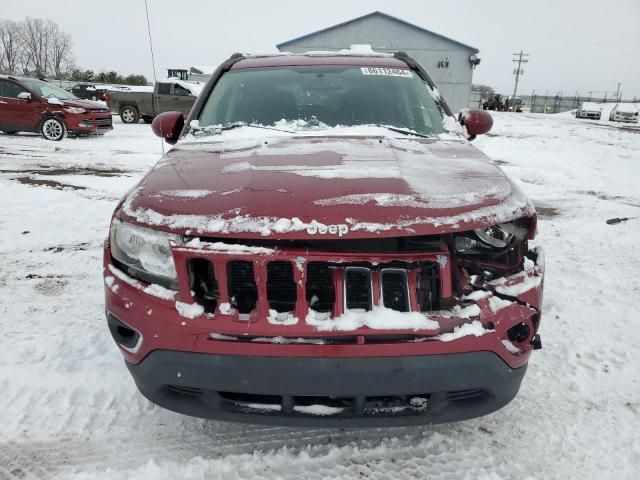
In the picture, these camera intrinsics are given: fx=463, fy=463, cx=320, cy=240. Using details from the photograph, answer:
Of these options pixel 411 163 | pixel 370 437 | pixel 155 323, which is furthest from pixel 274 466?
pixel 411 163

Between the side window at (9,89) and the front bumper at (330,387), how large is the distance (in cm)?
1296

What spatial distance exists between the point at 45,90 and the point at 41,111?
2.68 feet

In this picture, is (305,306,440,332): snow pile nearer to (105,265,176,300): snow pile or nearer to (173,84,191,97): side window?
(105,265,176,300): snow pile

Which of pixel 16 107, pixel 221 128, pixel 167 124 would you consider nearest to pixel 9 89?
pixel 16 107

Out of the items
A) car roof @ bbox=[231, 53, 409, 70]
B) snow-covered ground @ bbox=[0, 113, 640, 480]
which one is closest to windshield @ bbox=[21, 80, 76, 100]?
snow-covered ground @ bbox=[0, 113, 640, 480]

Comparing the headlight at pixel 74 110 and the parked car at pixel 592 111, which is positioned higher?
the headlight at pixel 74 110

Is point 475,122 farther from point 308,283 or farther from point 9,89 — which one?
point 9,89

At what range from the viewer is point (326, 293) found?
5.15ft

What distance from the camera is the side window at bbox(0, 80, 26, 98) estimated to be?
1170cm

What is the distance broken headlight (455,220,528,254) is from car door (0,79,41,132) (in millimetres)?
12997

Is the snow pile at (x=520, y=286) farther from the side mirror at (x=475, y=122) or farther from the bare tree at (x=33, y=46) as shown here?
the bare tree at (x=33, y=46)

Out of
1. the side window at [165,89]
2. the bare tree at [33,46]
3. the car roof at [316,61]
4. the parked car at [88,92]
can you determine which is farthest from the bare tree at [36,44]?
the car roof at [316,61]

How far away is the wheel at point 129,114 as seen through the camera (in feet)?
59.7

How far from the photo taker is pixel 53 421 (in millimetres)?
1973
